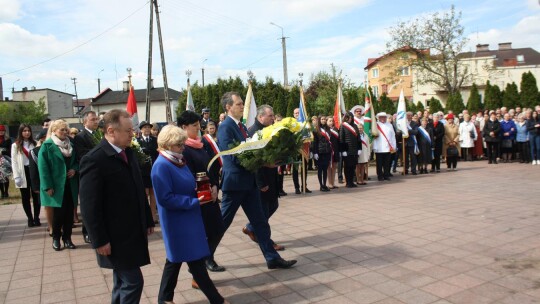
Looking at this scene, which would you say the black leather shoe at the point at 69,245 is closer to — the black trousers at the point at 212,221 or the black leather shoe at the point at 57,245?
the black leather shoe at the point at 57,245

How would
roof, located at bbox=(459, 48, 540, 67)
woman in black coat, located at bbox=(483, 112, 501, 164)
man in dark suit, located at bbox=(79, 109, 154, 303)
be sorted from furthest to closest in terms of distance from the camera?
roof, located at bbox=(459, 48, 540, 67) → woman in black coat, located at bbox=(483, 112, 501, 164) → man in dark suit, located at bbox=(79, 109, 154, 303)

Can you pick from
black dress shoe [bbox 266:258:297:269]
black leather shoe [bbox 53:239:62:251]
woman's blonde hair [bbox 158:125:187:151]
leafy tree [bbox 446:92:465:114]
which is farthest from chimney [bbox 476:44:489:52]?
woman's blonde hair [bbox 158:125:187:151]

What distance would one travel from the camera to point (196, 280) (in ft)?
12.7

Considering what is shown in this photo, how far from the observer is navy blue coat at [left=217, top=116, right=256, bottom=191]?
4.98 m

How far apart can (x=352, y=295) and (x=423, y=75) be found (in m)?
38.6

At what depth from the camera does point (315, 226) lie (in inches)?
A: 285

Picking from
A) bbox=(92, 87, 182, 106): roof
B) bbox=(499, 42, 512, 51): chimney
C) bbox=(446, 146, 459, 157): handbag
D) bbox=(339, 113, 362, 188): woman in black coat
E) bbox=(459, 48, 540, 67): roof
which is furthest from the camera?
bbox=(499, 42, 512, 51): chimney

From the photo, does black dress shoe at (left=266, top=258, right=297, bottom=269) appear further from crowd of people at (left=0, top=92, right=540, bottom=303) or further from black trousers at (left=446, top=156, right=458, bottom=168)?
black trousers at (left=446, top=156, right=458, bottom=168)

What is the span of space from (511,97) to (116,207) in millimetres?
24969

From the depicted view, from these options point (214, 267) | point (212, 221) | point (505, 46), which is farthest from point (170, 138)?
point (505, 46)

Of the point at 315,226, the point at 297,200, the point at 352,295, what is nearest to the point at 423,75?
the point at 297,200

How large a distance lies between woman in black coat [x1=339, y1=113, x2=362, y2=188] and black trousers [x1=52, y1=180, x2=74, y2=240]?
23.5 ft

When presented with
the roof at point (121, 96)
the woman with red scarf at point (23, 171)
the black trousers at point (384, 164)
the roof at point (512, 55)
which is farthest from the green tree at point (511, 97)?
the roof at point (121, 96)

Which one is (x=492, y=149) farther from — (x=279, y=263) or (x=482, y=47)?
(x=482, y=47)
